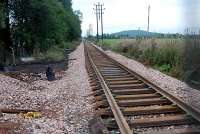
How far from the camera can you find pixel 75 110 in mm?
10070

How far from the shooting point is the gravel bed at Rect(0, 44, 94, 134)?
26.8ft

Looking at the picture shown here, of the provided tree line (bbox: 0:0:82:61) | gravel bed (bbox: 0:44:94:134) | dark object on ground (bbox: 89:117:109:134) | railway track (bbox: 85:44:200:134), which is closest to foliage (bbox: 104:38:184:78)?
gravel bed (bbox: 0:44:94:134)

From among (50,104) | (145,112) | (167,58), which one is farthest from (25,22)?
(145,112)

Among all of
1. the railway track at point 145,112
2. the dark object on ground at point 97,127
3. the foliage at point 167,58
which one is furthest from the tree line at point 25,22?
the dark object on ground at point 97,127

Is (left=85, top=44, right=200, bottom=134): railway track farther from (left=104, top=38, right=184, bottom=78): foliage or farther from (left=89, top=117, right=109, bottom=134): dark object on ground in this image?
(left=104, top=38, right=184, bottom=78): foliage

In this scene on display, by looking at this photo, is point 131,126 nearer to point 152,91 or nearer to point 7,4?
point 152,91

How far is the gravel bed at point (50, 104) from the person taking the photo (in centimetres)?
818

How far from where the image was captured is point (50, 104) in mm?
11305

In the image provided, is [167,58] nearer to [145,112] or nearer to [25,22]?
[25,22]

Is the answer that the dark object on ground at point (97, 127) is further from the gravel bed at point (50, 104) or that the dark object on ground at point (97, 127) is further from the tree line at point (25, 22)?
the tree line at point (25, 22)

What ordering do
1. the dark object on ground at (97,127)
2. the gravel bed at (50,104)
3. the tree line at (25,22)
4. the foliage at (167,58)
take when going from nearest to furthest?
the dark object on ground at (97,127)
the gravel bed at (50,104)
the foliage at (167,58)
the tree line at (25,22)

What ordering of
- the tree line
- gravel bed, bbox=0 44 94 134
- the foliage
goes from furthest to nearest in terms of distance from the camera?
the tree line → the foliage → gravel bed, bbox=0 44 94 134

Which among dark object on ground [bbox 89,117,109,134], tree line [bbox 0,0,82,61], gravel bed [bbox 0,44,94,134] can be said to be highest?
tree line [bbox 0,0,82,61]

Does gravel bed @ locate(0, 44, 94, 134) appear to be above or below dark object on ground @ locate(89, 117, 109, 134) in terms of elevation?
below
